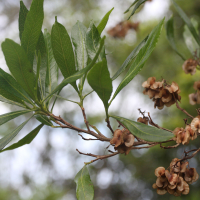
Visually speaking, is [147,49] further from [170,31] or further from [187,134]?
[170,31]

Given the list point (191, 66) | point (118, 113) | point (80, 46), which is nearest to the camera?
Result: point (80, 46)

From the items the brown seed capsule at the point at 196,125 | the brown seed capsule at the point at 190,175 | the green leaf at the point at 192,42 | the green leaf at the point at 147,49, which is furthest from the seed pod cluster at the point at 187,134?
the green leaf at the point at 192,42

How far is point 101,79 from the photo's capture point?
1.69 feet

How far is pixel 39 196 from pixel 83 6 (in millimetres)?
3146

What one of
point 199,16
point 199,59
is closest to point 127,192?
point 199,16

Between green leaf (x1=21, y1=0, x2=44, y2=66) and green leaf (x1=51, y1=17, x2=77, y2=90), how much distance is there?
43 millimetres

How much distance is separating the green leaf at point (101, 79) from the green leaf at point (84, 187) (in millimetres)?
245

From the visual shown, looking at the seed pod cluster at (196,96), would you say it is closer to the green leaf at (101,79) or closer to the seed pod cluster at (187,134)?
the seed pod cluster at (187,134)

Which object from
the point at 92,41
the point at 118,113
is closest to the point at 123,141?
the point at 92,41

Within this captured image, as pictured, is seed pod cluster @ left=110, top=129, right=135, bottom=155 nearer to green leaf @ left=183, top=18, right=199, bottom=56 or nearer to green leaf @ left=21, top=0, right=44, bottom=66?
green leaf @ left=21, top=0, right=44, bottom=66

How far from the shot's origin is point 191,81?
1.76 m

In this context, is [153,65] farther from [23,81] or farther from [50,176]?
[50,176]

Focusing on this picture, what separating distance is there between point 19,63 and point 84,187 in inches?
15.0

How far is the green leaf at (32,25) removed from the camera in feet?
1.88
